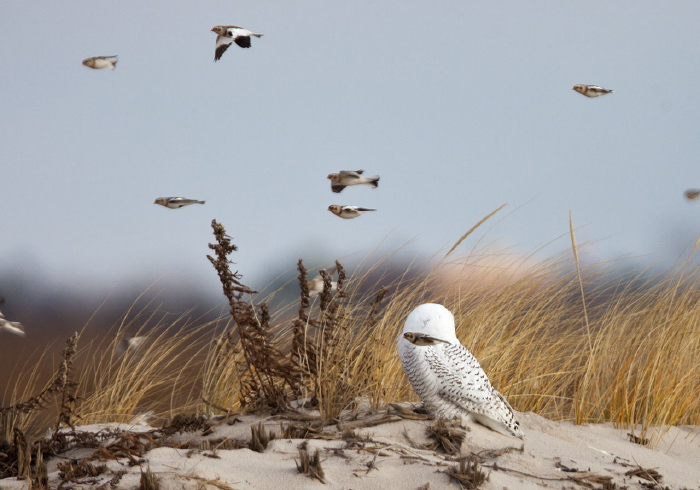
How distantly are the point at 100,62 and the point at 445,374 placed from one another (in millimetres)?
4408

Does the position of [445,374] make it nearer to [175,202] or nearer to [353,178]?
[353,178]

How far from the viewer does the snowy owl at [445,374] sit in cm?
369

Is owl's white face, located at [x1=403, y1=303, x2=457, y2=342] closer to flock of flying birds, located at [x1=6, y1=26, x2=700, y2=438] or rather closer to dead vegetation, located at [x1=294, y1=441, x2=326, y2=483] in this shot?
flock of flying birds, located at [x1=6, y1=26, x2=700, y2=438]

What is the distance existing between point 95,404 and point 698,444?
4.67 metres

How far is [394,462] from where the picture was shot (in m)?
3.24

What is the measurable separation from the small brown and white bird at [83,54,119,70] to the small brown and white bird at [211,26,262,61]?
1.77m

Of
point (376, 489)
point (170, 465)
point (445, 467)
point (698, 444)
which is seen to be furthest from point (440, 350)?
point (698, 444)

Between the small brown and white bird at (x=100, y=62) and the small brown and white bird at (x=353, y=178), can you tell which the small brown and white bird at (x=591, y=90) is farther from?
the small brown and white bird at (x=100, y=62)

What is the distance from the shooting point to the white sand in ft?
9.80

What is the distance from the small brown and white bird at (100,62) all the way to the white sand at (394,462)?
365 cm

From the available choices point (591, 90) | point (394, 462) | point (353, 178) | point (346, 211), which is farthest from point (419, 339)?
point (591, 90)

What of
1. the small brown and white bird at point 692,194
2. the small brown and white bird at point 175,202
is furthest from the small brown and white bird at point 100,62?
the small brown and white bird at point 692,194

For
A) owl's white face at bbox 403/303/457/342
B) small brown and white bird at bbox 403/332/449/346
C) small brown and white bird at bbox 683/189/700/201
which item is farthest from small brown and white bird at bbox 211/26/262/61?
small brown and white bird at bbox 683/189/700/201

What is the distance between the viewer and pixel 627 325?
6211 mm
